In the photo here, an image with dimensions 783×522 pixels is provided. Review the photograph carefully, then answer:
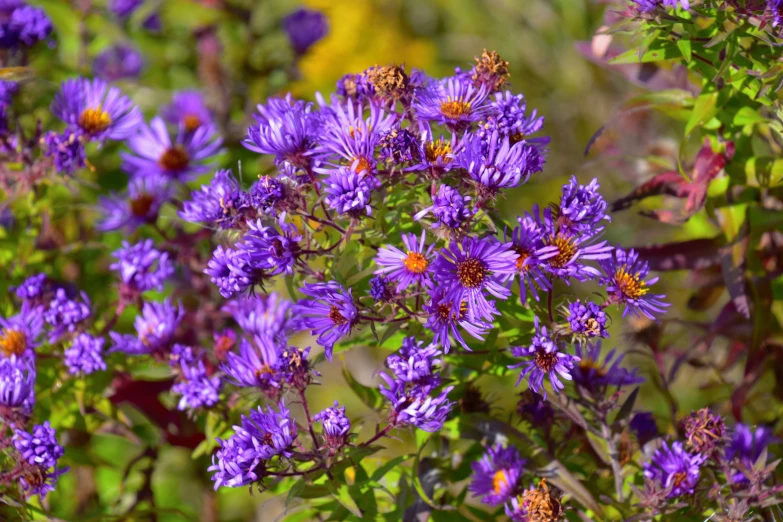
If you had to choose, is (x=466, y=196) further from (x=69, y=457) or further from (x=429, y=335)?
(x=69, y=457)

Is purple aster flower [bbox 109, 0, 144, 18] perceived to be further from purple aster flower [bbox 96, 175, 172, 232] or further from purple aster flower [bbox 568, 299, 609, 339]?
purple aster flower [bbox 568, 299, 609, 339]

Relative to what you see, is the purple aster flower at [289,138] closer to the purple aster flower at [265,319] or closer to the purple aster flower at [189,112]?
the purple aster flower at [265,319]

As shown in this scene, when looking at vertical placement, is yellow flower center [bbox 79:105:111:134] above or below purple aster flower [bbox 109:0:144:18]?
below

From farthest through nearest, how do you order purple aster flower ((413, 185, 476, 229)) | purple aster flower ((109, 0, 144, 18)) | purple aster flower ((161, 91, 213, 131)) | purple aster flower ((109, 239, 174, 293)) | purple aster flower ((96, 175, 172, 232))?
purple aster flower ((109, 0, 144, 18)) → purple aster flower ((161, 91, 213, 131)) → purple aster flower ((96, 175, 172, 232)) → purple aster flower ((109, 239, 174, 293)) → purple aster flower ((413, 185, 476, 229))

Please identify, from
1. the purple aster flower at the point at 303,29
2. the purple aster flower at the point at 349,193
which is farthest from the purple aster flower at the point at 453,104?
the purple aster flower at the point at 303,29

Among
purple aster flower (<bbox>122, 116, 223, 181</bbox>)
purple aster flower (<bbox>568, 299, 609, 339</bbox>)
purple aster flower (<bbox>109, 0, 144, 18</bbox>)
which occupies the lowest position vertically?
purple aster flower (<bbox>568, 299, 609, 339</bbox>)

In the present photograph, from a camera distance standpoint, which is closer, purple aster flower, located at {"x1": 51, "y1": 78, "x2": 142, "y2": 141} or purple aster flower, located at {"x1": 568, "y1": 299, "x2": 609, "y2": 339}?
purple aster flower, located at {"x1": 568, "y1": 299, "x2": 609, "y2": 339}

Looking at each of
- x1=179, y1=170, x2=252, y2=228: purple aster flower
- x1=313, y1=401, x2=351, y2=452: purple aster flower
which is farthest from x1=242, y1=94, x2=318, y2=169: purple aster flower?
x1=313, y1=401, x2=351, y2=452: purple aster flower
